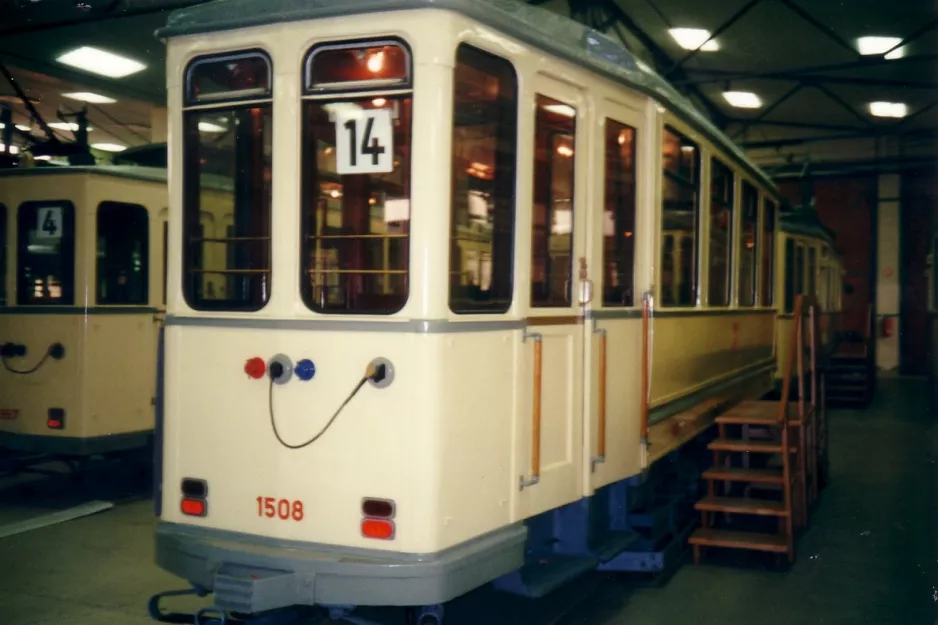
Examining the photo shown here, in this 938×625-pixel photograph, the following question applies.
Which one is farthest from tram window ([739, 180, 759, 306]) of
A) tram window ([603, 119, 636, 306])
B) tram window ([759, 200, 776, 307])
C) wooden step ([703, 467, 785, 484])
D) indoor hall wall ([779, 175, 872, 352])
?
indoor hall wall ([779, 175, 872, 352])

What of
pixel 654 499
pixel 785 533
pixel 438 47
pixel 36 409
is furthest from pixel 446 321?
pixel 36 409

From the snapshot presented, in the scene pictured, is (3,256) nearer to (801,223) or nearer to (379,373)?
(379,373)

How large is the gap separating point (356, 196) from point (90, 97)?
1382 centimetres

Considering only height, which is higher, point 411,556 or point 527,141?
point 527,141

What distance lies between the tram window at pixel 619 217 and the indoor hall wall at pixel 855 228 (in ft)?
60.8

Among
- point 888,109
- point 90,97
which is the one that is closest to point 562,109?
point 90,97

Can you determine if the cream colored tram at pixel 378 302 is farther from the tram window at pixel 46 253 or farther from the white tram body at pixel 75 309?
the tram window at pixel 46 253

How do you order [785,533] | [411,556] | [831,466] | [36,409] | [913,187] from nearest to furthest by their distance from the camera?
[411,556]
[785,533]
[36,409]
[831,466]
[913,187]

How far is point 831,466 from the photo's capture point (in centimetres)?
988

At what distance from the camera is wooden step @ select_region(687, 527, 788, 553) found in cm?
597

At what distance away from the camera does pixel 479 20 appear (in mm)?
3854

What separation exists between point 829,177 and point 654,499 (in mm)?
18557

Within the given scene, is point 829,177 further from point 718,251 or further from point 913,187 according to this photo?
point 718,251

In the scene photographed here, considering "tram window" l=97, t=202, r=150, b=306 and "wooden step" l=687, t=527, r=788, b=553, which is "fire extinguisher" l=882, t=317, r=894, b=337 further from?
"tram window" l=97, t=202, r=150, b=306
